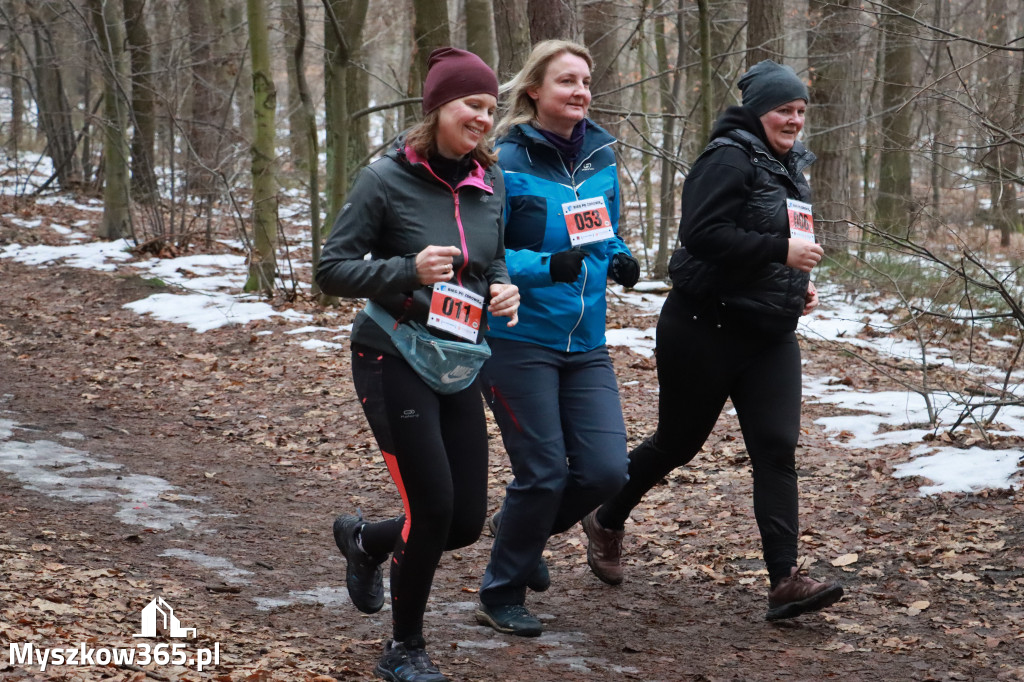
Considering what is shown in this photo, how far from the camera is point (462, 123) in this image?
347 cm

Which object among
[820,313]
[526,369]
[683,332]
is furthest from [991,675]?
[820,313]

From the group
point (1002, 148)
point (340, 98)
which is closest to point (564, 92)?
point (1002, 148)

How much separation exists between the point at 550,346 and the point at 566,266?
0.37m

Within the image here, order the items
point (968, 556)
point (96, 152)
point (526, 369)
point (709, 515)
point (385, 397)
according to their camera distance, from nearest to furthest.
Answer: point (385, 397), point (526, 369), point (968, 556), point (709, 515), point (96, 152)

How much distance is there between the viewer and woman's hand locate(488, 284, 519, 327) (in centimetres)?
352

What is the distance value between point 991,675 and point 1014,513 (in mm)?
1792

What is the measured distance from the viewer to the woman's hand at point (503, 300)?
3516 mm

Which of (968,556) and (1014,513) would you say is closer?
(968,556)

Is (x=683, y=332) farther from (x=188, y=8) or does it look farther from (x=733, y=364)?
(x=188, y=8)

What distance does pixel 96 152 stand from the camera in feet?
76.7

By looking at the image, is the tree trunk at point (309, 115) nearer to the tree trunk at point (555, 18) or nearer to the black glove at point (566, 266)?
the tree trunk at point (555, 18)

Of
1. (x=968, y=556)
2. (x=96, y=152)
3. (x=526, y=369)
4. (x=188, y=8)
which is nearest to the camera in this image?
(x=526, y=369)

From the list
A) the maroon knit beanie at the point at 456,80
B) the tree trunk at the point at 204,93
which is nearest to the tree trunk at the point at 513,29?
the maroon knit beanie at the point at 456,80

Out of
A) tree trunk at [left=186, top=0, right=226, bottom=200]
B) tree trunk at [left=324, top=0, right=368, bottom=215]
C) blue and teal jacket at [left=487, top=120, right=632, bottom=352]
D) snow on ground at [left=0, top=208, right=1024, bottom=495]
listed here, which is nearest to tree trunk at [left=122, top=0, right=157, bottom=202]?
tree trunk at [left=186, top=0, right=226, bottom=200]
